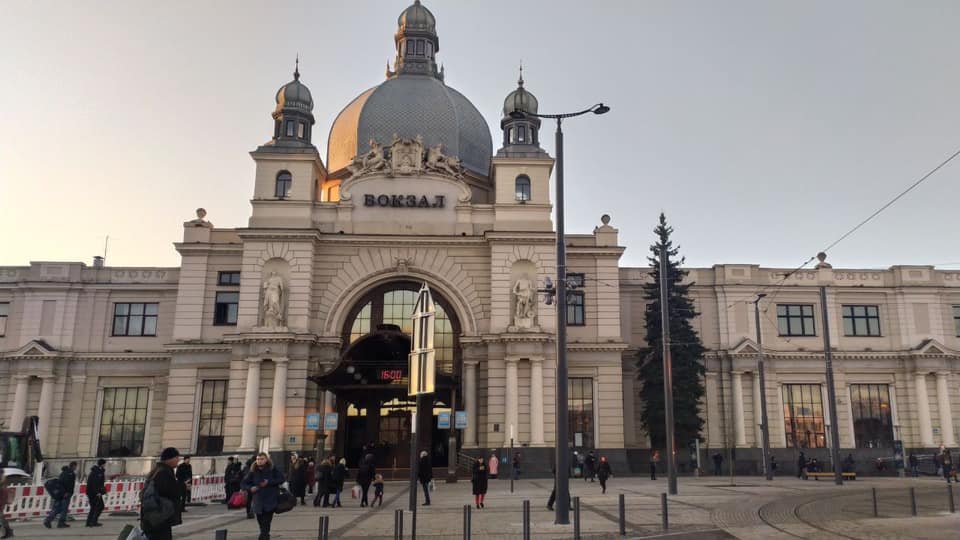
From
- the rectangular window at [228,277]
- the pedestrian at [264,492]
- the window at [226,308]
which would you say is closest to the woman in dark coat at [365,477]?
the pedestrian at [264,492]

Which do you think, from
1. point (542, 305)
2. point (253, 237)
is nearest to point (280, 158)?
point (253, 237)

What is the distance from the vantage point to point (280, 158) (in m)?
45.0

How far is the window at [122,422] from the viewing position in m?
46.5

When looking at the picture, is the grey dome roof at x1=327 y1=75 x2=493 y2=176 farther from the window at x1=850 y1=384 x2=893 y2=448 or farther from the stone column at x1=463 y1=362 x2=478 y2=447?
the window at x1=850 y1=384 x2=893 y2=448

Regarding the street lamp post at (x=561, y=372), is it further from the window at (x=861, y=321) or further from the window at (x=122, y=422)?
the window at (x=861, y=321)

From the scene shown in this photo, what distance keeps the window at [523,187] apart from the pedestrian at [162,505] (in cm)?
3663

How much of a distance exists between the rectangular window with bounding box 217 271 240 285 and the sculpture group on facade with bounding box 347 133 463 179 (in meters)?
9.43

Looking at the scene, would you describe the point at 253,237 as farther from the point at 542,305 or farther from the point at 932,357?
the point at 932,357

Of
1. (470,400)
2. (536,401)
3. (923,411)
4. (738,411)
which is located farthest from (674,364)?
(923,411)

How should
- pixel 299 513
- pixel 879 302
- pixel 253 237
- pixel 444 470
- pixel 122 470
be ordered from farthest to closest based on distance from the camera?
1. pixel 879 302
2. pixel 253 237
3. pixel 444 470
4. pixel 122 470
5. pixel 299 513

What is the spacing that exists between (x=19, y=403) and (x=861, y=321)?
179 ft

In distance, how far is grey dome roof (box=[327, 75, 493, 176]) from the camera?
2024 inches

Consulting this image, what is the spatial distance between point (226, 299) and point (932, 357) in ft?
149

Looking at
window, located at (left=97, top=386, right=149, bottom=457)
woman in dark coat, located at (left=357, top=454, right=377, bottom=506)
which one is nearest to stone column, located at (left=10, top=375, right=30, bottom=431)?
window, located at (left=97, top=386, right=149, bottom=457)
